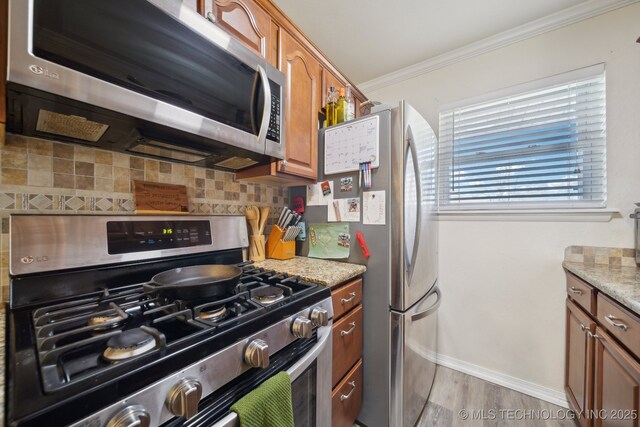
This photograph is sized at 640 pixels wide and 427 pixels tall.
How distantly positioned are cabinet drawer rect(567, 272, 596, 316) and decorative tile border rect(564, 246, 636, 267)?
0.41 ft

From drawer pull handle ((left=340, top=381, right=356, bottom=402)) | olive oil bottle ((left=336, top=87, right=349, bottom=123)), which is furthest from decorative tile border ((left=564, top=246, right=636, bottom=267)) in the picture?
olive oil bottle ((left=336, top=87, right=349, bottom=123))

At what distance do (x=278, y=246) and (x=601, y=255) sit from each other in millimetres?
1866

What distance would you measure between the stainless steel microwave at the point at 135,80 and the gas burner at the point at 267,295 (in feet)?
1.84

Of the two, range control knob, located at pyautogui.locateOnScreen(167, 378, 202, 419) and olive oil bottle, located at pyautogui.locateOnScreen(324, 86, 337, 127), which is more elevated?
olive oil bottle, located at pyautogui.locateOnScreen(324, 86, 337, 127)

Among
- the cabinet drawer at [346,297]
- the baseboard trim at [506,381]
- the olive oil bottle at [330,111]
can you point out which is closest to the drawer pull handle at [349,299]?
the cabinet drawer at [346,297]

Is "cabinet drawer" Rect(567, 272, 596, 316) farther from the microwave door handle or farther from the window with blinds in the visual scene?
the microwave door handle

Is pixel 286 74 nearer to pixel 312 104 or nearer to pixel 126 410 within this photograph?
pixel 312 104

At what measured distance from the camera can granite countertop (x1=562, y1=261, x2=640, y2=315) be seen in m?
0.83

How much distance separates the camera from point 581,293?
1.21 m

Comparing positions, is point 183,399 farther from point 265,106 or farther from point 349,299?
point 265,106

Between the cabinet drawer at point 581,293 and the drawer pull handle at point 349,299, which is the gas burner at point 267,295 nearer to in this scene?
the drawer pull handle at point 349,299

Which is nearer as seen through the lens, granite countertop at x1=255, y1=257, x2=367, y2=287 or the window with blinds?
granite countertop at x1=255, y1=257, x2=367, y2=287

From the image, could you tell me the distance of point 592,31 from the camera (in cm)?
143

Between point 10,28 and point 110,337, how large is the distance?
2.26 ft
